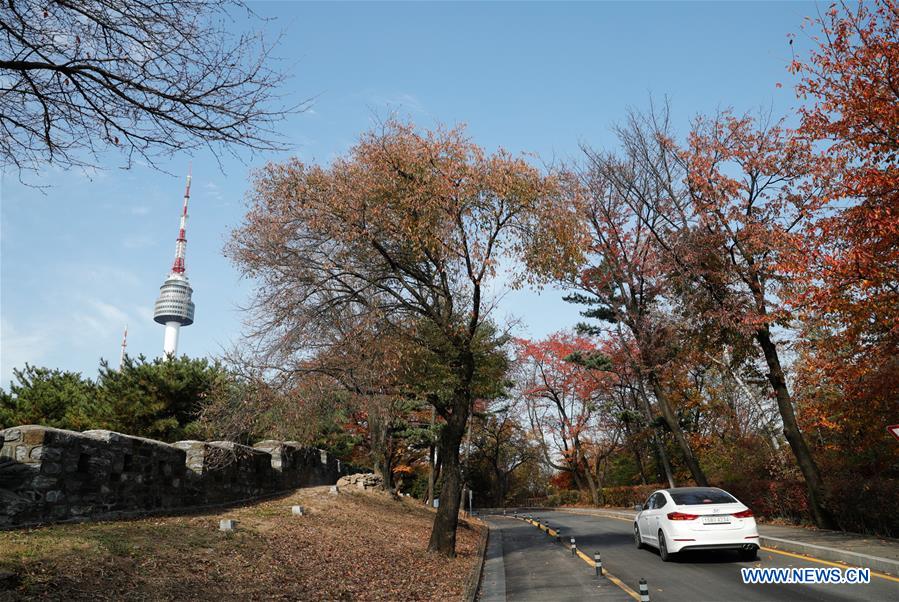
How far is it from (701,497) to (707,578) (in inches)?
96.6

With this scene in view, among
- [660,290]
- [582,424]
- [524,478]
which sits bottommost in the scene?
[524,478]

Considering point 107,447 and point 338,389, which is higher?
point 338,389

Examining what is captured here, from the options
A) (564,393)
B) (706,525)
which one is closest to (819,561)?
(706,525)

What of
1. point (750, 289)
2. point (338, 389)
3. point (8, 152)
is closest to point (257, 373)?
point (338, 389)

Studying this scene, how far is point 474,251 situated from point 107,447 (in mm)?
8626

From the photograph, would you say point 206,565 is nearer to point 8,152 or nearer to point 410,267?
point 8,152

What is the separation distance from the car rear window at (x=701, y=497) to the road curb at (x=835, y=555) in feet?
5.94

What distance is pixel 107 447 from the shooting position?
11039 millimetres

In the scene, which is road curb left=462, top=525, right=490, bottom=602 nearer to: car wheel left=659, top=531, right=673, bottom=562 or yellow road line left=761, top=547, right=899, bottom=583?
car wheel left=659, top=531, right=673, bottom=562

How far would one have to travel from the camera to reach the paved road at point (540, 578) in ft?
32.0

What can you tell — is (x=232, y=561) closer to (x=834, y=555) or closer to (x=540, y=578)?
(x=540, y=578)

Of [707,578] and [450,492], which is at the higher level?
[450,492]

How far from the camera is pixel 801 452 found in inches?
712

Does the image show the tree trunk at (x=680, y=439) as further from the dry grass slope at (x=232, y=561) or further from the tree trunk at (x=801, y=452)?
the dry grass slope at (x=232, y=561)
